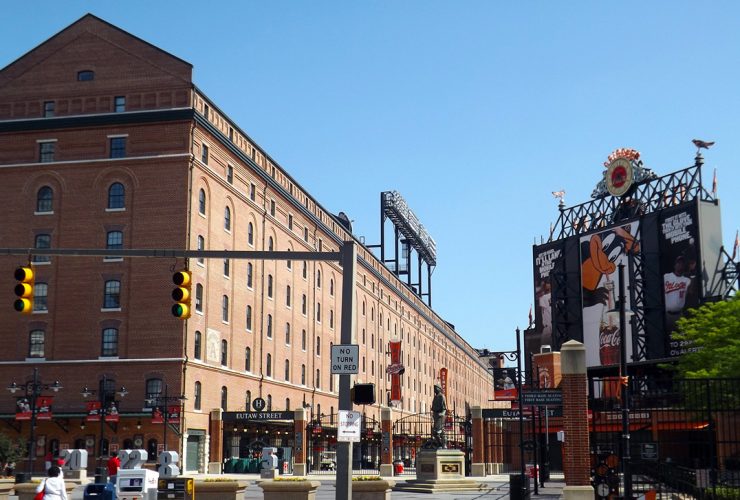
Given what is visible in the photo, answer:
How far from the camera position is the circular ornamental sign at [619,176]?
246ft

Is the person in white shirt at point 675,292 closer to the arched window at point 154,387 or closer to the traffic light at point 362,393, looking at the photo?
the arched window at point 154,387

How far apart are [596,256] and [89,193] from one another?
42.2m

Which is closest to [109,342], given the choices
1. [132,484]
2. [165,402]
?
[165,402]

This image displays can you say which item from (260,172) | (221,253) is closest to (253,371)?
(260,172)

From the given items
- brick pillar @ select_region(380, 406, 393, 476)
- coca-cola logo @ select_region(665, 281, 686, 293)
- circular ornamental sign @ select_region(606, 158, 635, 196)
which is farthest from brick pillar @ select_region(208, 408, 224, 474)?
circular ornamental sign @ select_region(606, 158, 635, 196)

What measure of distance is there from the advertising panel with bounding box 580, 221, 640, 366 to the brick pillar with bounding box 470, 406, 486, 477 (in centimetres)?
1928

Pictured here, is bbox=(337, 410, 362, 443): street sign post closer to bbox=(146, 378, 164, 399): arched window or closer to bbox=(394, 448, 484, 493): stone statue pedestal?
bbox=(394, 448, 484, 493): stone statue pedestal

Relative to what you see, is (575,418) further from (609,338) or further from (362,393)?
(609,338)

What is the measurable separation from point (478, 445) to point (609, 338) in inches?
849

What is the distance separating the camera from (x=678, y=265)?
6756cm

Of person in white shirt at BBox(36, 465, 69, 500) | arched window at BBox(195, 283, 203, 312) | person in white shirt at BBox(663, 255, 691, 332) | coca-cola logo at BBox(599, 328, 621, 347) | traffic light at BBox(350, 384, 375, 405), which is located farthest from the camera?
coca-cola logo at BBox(599, 328, 621, 347)

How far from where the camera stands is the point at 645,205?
7338 cm

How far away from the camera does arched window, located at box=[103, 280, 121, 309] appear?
54.5 m

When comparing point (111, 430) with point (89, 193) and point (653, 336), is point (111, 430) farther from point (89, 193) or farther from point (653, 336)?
point (653, 336)
